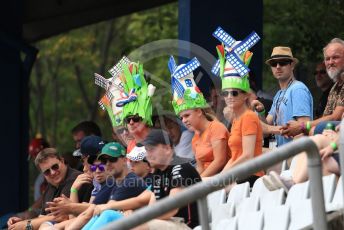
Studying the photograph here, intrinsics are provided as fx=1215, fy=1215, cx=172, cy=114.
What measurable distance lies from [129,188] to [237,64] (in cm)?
162

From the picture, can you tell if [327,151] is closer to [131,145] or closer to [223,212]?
[223,212]

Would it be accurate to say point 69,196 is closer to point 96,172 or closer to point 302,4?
point 96,172

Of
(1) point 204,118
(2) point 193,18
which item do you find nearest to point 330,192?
(1) point 204,118

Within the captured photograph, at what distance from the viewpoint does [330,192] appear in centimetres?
810

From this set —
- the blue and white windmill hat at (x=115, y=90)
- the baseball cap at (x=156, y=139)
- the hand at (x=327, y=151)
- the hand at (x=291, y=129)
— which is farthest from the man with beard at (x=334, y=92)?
the blue and white windmill hat at (x=115, y=90)

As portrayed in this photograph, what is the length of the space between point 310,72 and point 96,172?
389 cm

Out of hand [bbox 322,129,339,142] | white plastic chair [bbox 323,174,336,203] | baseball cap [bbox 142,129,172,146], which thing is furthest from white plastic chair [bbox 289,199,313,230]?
baseball cap [bbox 142,129,172,146]

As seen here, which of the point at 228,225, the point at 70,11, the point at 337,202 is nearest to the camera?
the point at 337,202

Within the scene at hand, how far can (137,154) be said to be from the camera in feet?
33.9

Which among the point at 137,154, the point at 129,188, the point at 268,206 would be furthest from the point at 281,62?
the point at 268,206

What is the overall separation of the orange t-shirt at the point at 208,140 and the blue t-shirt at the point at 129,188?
72cm

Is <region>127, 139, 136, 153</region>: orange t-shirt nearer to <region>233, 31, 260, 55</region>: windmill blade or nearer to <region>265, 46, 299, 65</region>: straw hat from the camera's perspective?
<region>233, 31, 260, 55</region>: windmill blade

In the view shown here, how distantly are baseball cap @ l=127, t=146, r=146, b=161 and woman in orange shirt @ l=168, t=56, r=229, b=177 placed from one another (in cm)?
56

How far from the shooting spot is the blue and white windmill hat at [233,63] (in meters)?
10.6
